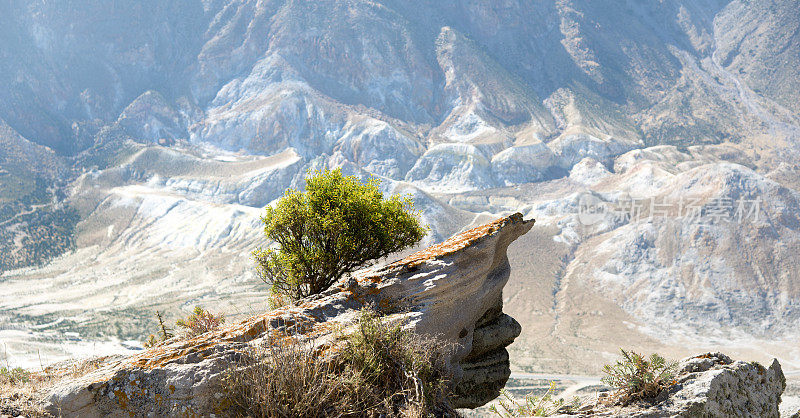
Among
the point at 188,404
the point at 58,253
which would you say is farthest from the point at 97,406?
the point at 58,253

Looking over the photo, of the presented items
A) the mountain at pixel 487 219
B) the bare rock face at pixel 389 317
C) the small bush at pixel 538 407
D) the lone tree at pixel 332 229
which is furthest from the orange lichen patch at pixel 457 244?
the mountain at pixel 487 219

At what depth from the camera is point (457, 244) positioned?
1113 cm

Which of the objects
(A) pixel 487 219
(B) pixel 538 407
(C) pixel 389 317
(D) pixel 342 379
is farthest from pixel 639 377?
(A) pixel 487 219

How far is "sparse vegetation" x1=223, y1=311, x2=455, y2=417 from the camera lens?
582 centimetres

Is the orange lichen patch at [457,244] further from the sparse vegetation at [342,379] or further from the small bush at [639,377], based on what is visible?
the small bush at [639,377]

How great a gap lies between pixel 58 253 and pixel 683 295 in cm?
14466

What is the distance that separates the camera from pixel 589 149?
180375mm

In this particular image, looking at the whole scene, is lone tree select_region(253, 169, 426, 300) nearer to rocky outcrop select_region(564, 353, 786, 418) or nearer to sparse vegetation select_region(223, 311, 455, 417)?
sparse vegetation select_region(223, 311, 455, 417)

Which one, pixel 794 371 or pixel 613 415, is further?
pixel 794 371

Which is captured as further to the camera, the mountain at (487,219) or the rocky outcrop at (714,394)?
the mountain at (487,219)

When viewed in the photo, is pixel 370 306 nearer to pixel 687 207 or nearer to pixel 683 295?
pixel 683 295

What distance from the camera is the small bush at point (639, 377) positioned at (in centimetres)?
684

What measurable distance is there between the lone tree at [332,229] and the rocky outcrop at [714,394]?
27.3 ft

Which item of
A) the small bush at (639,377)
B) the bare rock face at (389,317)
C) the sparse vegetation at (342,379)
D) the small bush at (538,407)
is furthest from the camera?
the small bush at (538,407)
